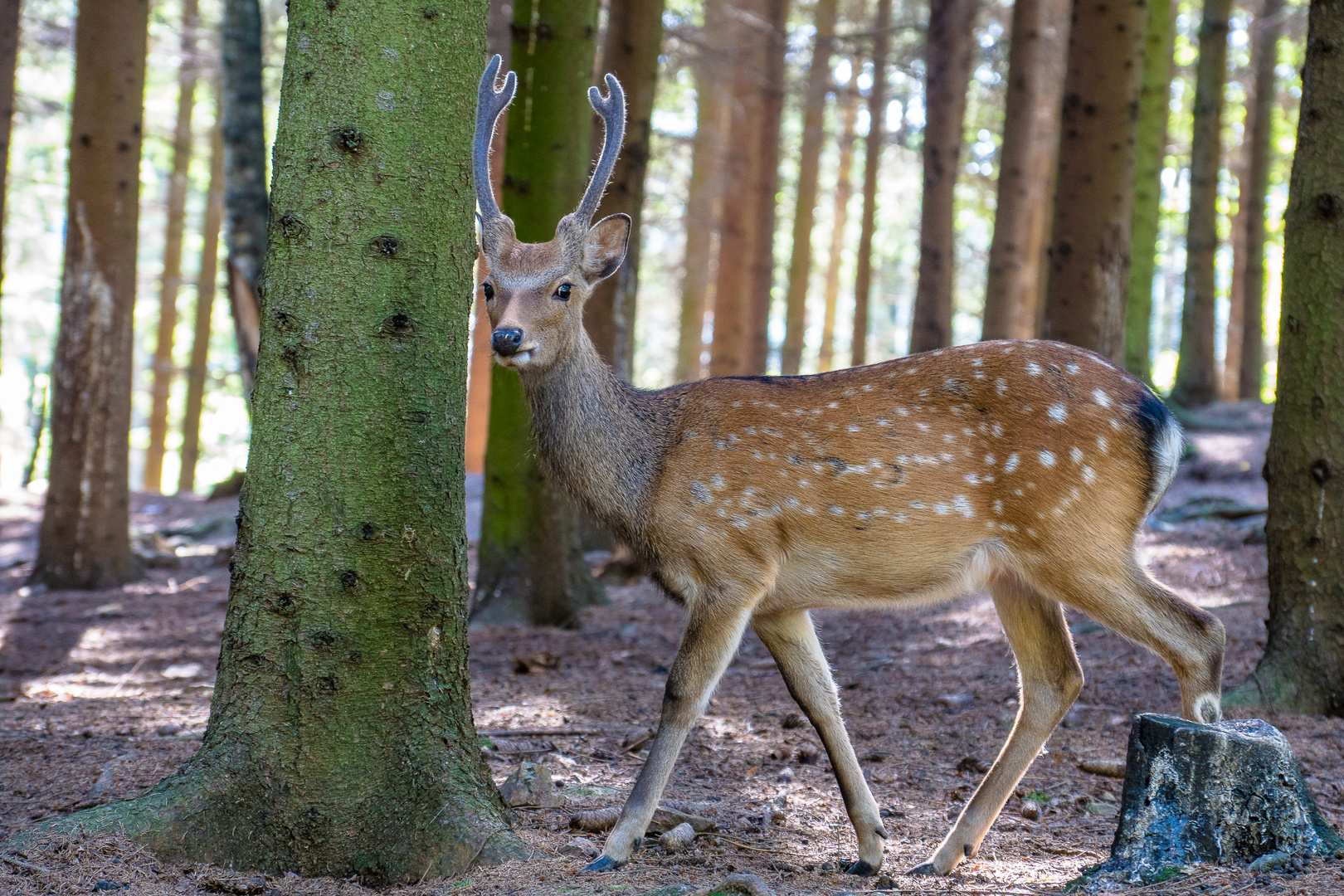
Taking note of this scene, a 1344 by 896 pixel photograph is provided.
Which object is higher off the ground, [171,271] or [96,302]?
[171,271]

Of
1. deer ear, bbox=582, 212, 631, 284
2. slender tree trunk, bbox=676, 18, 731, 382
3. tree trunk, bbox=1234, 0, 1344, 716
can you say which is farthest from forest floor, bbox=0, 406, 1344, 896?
slender tree trunk, bbox=676, 18, 731, 382

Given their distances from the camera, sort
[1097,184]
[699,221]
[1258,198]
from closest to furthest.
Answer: [1097,184], [1258,198], [699,221]

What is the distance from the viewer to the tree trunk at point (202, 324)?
2255cm

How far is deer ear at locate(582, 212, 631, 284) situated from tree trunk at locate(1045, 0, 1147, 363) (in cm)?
430

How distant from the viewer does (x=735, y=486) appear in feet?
14.3

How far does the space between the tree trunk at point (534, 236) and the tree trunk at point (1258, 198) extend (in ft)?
41.1

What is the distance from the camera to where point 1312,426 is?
17.1 feet

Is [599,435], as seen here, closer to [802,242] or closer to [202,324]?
[802,242]

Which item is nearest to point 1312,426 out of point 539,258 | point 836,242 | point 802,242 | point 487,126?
point 539,258

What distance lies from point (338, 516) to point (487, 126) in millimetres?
1715

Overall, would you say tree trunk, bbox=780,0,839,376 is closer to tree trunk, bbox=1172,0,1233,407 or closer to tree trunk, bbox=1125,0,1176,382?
tree trunk, bbox=1172,0,1233,407

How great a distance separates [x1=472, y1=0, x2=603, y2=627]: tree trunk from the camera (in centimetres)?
748

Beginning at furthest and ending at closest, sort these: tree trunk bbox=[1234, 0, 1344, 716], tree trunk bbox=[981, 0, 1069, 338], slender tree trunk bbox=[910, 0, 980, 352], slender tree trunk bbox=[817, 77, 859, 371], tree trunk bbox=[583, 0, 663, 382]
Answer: slender tree trunk bbox=[817, 77, 859, 371] → slender tree trunk bbox=[910, 0, 980, 352] → tree trunk bbox=[981, 0, 1069, 338] → tree trunk bbox=[583, 0, 663, 382] → tree trunk bbox=[1234, 0, 1344, 716]

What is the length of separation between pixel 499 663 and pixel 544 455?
2.60 metres
